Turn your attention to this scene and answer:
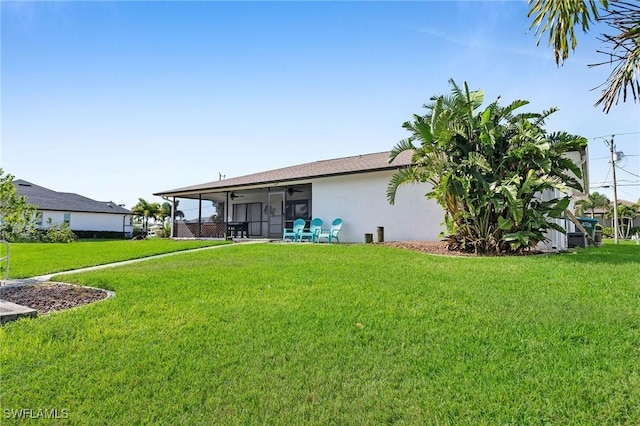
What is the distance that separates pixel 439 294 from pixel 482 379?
7.57 feet

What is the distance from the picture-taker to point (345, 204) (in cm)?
1698

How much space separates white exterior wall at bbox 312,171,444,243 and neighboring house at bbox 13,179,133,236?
94.0 feet

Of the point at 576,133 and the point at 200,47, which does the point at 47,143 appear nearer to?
the point at 200,47

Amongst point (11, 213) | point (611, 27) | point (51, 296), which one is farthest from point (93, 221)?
point (611, 27)

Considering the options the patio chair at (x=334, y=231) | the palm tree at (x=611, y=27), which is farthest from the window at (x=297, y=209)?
the palm tree at (x=611, y=27)

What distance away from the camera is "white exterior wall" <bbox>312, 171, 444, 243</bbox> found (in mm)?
14680

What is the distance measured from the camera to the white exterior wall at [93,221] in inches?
1368

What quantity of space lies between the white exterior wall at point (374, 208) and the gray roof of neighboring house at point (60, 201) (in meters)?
29.6

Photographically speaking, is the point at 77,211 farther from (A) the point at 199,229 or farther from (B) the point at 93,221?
(A) the point at 199,229

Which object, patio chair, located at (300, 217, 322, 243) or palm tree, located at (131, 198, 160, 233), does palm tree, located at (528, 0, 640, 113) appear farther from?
palm tree, located at (131, 198, 160, 233)

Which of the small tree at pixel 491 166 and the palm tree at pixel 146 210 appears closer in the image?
the small tree at pixel 491 166

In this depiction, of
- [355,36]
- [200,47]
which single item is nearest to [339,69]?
[355,36]

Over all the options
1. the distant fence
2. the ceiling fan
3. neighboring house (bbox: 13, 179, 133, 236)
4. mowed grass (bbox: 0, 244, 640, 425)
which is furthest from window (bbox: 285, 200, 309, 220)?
neighboring house (bbox: 13, 179, 133, 236)

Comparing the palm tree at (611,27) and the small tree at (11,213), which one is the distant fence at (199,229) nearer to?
the small tree at (11,213)
